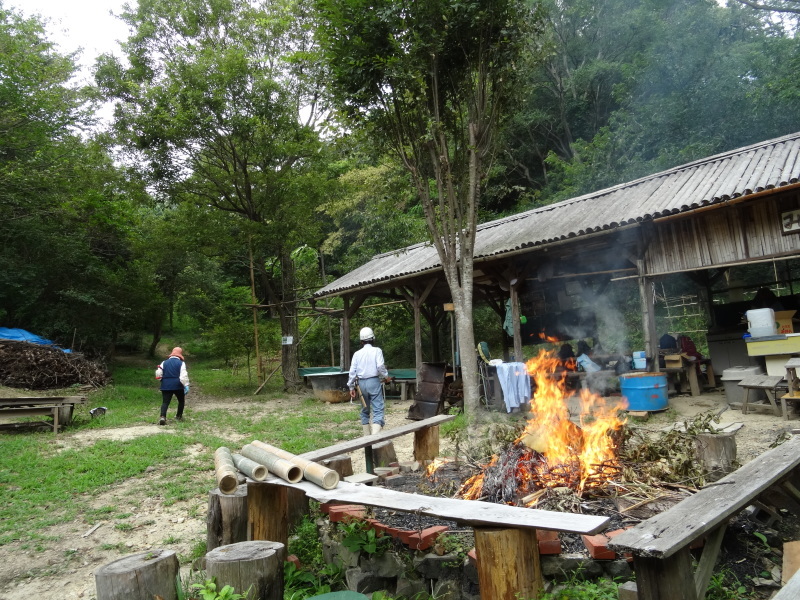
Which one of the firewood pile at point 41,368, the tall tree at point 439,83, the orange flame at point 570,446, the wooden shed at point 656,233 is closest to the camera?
the orange flame at point 570,446

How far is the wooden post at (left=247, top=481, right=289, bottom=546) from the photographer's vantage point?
13.3ft

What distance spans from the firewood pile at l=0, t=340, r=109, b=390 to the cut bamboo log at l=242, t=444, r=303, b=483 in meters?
14.3

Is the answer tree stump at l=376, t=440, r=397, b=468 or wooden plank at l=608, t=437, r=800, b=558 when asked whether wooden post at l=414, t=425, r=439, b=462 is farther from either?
wooden plank at l=608, t=437, r=800, b=558

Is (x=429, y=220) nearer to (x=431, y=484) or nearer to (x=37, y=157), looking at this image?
(x=431, y=484)

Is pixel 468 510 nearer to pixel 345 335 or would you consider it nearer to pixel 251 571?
pixel 251 571

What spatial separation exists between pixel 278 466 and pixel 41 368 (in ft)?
49.1

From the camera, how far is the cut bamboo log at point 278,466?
11.8 ft

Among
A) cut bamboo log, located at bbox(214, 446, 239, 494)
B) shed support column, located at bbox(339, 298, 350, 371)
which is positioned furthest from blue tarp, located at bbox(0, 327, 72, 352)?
cut bamboo log, located at bbox(214, 446, 239, 494)

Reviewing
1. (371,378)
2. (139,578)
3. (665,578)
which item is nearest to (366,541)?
(139,578)

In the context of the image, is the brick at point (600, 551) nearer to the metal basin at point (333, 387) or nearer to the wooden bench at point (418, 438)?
the wooden bench at point (418, 438)

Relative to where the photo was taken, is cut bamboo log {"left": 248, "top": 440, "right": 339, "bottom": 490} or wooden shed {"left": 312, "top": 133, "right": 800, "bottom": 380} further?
wooden shed {"left": 312, "top": 133, "right": 800, "bottom": 380}

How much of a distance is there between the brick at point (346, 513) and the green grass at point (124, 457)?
2674 mm

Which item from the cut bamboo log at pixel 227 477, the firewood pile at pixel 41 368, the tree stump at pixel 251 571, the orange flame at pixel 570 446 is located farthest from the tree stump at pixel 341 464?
the firewood pile at pixel 41 368

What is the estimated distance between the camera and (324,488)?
3.46 meters
